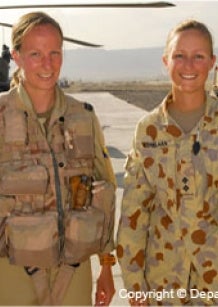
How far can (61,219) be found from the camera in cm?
233

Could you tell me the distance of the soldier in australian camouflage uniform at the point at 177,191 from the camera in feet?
7.22

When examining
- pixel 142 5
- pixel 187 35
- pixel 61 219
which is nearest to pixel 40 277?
pixel 61 219

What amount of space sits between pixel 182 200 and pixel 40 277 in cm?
62

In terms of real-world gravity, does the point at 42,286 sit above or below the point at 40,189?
below

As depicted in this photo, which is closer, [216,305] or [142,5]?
[216,305]

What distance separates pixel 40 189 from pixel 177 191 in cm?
52

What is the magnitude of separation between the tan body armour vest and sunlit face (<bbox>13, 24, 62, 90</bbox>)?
0.12 m

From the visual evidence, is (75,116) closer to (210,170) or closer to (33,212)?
(33,212)

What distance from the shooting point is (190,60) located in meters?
2.25

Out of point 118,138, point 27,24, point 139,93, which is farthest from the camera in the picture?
point 139,93

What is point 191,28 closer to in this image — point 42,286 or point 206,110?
point 206,110

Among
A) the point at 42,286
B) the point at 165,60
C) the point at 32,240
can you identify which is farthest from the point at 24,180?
the point at 165,60

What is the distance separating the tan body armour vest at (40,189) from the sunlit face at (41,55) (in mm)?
121

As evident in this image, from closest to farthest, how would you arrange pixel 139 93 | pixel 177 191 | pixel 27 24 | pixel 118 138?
pixel 177 191, pixel 27 24, pixel 118 138, pixel 139 93
